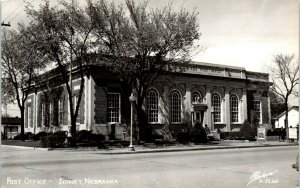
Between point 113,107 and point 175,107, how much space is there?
7512 mm

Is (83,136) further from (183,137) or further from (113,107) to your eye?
(183,137)

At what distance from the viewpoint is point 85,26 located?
1142 inches

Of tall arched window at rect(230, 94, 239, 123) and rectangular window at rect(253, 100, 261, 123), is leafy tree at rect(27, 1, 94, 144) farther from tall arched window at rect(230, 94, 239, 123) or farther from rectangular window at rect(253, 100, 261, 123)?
rectangular window at rect(253, 100, 261, 123)

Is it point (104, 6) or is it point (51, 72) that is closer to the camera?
point (104, 6)

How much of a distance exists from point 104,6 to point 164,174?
18933 millimetres

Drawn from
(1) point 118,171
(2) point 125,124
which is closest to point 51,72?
(2) point 125,124

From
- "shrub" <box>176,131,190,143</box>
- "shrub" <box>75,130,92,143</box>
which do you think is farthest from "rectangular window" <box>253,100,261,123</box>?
"shrub" <box>75,130,92,143</box>

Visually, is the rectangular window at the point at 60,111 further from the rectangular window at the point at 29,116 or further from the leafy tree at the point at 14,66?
the rectangular window at the point at 29,116

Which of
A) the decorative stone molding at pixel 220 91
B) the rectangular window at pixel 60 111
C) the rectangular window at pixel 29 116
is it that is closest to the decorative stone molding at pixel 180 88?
the decorative stone molding at pixel 220 91

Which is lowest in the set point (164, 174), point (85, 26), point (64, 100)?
point (164, 174)

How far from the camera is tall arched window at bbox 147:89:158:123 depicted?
38844 millimetres

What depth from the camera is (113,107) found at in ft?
119

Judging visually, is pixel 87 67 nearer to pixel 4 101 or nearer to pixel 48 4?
pixel 48 4

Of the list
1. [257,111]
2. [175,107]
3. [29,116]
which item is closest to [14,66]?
[29,116]
